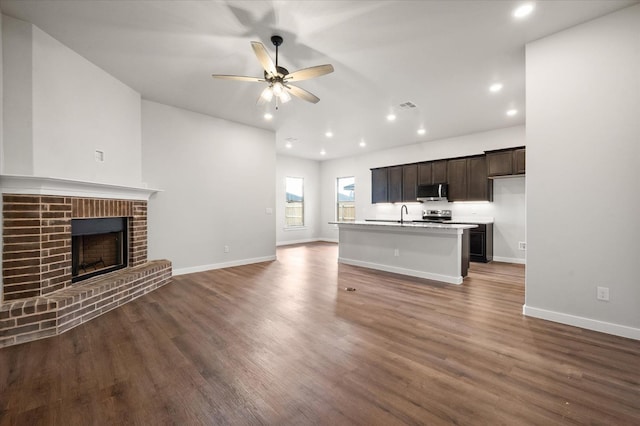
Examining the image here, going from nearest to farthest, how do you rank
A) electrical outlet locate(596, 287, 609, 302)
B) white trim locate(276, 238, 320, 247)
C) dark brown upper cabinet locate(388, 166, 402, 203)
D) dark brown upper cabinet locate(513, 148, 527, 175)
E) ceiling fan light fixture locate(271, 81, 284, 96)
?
electrical outlet locate(596, 287, 609, 302) → ceiling fan light fixture locate(271, 81, 284, 96) → dark brown upper cabinet locate(513, 148, 527, 175) → dark brown upper cabinet locate(388, 166, 402, 203) → white trim locate(276, 238, 320, 247)

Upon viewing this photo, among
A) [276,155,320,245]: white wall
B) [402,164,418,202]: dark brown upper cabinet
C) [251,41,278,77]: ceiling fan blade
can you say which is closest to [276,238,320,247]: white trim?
[276,155,320,245]: white wall

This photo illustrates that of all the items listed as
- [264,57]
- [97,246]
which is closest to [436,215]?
[264,57]

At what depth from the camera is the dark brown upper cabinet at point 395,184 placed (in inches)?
302

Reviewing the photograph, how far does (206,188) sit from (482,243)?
235 inches

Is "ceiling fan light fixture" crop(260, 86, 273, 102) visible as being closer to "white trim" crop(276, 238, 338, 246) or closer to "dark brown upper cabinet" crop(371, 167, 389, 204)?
"dark brown upper cabinet" crop(371, 167, 389, 204)

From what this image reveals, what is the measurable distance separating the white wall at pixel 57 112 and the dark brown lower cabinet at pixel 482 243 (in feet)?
22.4

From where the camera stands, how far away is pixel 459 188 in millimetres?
6555

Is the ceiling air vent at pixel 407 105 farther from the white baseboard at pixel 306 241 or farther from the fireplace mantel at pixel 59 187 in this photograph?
the white baseboard at pixel 306 241

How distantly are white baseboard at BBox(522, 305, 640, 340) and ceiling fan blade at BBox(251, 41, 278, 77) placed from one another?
3.78 meters

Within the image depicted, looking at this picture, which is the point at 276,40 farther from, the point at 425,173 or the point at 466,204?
the point at 466,204

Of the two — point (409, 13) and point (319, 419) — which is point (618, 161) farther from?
point (319, 419)

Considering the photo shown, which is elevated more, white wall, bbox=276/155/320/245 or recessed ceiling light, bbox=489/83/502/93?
recessed ceiling light, bbox=489/83/502/93

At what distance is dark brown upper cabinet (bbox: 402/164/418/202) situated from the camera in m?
7.32

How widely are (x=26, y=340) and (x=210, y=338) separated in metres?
1.66
